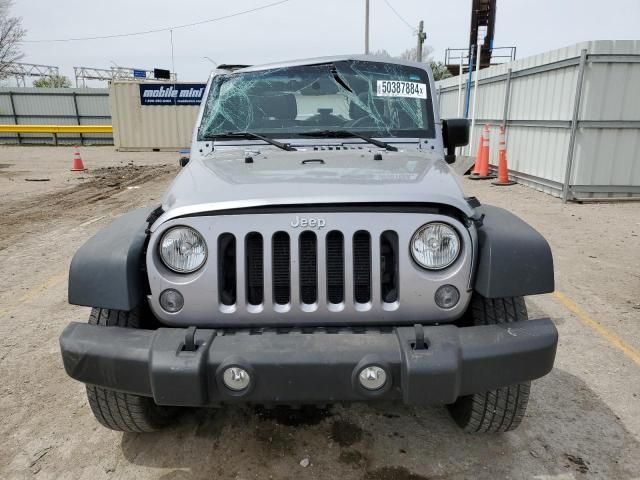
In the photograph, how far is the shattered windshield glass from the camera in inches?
130

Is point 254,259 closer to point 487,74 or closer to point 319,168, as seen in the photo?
point 319,168

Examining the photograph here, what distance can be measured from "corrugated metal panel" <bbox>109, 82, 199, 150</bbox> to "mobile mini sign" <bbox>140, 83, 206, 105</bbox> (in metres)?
→ 0.17

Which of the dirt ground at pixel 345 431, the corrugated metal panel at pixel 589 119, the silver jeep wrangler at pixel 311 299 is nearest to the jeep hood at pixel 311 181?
the silver jeep wrangler at pixel 311 299

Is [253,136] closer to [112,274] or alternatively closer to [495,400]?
[112,274]

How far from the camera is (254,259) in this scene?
2037mm

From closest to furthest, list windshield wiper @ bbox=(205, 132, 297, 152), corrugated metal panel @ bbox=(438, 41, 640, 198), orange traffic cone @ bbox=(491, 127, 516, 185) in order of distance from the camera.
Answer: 1. windshield wiper @ bbox=(205, 132, 297, 152)
2. corrugated metal panel @ bbox=(438, 41, 640, 198)
3. orange traffic cone @ bbox=(491, 127, 516, 185)

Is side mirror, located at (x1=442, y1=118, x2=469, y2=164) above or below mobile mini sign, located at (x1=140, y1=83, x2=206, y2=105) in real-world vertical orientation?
below

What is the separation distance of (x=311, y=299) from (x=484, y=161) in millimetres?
10423

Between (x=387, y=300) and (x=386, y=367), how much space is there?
1.05 ft

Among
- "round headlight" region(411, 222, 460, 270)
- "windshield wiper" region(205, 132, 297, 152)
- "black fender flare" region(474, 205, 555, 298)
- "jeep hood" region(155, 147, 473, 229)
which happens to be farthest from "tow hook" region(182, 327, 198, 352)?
"windshield wiper" region(205, 132, 297, 152)

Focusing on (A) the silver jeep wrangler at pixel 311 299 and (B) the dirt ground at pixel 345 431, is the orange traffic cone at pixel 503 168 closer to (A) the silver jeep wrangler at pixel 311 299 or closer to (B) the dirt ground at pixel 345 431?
(B) the dirt ground at pixel 345 431

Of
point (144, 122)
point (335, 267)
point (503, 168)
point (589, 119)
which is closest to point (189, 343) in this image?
point (335, 267)

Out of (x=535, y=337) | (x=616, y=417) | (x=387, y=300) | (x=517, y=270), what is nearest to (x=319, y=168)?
(x=387, y=300)

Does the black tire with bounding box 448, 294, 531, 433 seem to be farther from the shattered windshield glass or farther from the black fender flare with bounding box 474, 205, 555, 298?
the shattered windshield glass
